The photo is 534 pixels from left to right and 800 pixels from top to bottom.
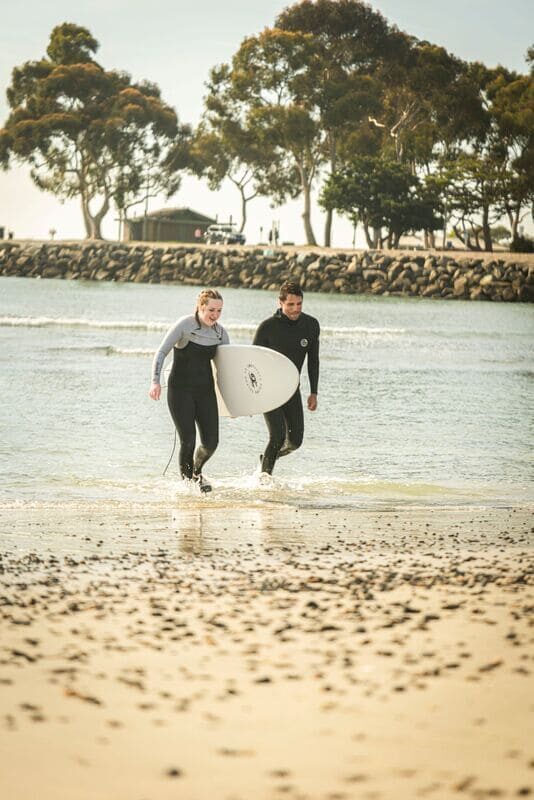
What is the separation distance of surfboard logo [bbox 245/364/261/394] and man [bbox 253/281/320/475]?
203 mm

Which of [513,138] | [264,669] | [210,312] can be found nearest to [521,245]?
[513,138]

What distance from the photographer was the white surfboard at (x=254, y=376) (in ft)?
32.2

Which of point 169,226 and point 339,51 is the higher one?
point 339,51

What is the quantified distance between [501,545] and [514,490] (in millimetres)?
3137

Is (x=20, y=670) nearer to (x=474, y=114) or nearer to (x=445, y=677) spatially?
(x=445, y=677)

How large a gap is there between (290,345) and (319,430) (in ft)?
17.6

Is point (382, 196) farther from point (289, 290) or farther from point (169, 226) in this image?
point (289, 290)

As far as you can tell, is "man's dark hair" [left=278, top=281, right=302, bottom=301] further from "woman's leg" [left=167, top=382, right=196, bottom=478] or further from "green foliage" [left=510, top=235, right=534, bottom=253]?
"green foliage" [left=510, top=235, right=534, bottom=253]

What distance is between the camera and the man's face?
9508mm

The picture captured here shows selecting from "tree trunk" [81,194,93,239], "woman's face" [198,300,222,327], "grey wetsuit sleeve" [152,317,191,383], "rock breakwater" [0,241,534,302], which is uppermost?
"tree trunk" [81,194,93,239]

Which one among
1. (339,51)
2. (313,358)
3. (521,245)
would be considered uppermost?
(339,51)

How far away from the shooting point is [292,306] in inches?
378

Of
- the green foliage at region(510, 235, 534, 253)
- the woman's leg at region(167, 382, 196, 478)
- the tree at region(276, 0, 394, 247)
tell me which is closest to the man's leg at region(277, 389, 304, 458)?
the woman's leg at region(167, 382, 196, 478)

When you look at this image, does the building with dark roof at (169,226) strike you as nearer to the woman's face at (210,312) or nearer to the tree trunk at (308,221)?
the tree trunk at (308,221)
